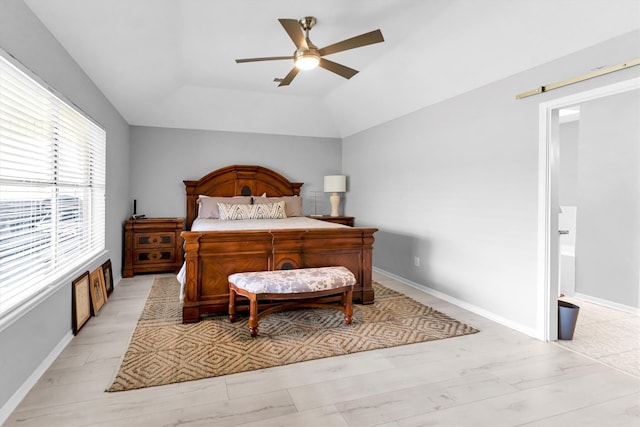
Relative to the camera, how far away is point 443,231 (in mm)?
3879

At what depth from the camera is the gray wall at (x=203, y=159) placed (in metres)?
5.30

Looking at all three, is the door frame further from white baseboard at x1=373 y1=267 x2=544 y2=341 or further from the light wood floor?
the light wood floor

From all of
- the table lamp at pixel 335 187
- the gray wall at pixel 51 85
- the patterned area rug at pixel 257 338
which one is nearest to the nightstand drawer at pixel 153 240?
the gray wall at pixel 51 85

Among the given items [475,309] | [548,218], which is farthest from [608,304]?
[548,218]

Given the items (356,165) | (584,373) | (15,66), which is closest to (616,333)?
(584,373)

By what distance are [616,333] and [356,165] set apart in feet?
13.0

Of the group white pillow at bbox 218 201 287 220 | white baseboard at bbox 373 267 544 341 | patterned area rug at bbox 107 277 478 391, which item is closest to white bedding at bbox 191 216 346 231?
white pillow at bbox 218 201 287 220

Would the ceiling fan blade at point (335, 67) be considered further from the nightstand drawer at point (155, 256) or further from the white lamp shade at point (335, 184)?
the nightstand drawer at point (155, 256)

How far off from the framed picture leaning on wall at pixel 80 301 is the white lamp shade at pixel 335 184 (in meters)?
3.72

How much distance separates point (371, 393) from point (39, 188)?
8.00 feet

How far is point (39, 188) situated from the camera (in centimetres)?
222

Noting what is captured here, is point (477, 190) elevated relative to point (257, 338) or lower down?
elevated

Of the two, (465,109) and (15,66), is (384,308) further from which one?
(15,66)

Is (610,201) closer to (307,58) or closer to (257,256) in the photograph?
(307,58)
